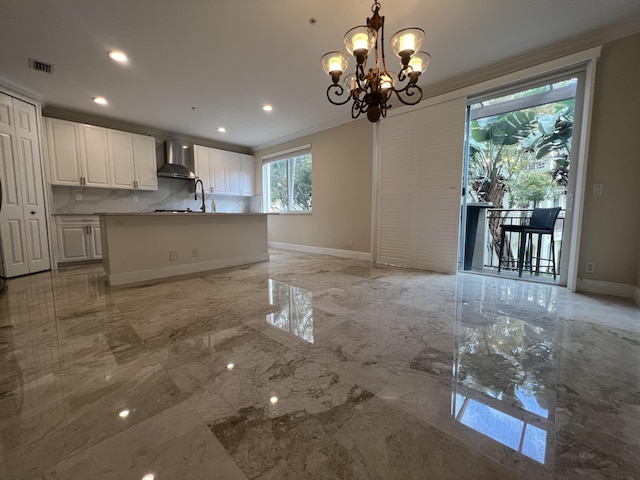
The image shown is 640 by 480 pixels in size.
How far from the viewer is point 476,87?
3285 mm

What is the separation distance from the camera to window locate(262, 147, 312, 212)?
585 cm

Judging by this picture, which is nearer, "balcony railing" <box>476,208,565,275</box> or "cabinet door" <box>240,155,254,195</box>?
"balcony railing" <box>476,208,565,275</box>

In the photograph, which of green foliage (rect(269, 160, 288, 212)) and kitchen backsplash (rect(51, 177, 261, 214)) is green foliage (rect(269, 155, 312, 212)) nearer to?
green foliage (rect(269, 160, 288, 212))

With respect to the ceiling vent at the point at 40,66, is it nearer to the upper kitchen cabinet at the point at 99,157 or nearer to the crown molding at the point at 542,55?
the upper kitchen cabinet at the point at 99,157

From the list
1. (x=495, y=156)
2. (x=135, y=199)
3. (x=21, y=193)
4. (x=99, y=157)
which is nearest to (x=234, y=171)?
(x=135, y=199)

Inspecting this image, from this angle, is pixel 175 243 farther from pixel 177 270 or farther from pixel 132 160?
pixel 132 160

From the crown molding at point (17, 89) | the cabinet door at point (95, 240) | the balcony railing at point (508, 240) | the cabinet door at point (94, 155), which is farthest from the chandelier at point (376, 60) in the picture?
the cabinet door at point (95, 240)

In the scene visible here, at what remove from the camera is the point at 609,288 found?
2.75 m

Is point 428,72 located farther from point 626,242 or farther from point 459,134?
point 626,242

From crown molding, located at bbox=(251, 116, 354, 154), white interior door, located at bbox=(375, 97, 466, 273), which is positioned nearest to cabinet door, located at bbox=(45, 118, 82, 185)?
crown molding, located at bbox=(251, 116, 354, 154)

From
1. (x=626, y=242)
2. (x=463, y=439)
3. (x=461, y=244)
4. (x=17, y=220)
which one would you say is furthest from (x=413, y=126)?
(x=17, y=220)

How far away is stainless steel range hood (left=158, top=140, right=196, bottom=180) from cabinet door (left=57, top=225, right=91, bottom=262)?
1671 millimetres

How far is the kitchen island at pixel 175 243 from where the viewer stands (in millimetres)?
3160

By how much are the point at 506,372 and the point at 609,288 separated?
2.43 meters
